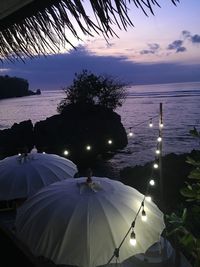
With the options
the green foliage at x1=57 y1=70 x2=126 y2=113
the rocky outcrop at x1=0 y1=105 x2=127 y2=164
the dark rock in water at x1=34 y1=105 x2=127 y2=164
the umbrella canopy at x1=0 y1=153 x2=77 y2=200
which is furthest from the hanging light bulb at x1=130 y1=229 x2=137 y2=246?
the green foliage at x1=57 y1=70 x2=126 y2=113

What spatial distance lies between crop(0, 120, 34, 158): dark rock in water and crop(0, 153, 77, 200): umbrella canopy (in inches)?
1033

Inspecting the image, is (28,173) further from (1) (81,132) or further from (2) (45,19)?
(1) (81,132)

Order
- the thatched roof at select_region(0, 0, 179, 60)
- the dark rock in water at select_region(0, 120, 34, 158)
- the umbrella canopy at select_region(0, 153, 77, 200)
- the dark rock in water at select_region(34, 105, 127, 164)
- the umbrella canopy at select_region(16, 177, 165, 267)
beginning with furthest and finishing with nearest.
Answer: the dark rock in water at select_region(0, 120, 34, 158) → the dark rock in water at select_region(34, 105, 127, 164) → the umbrella canopy at select_region(0, 153, 77, 200) → the umbrella canopy at select_region(16, 177, 165, 267) → the thatched roof at select_region(0, 0, 179, 60)

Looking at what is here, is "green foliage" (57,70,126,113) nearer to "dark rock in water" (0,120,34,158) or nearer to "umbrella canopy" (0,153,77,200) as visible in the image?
"dark rock in water" (0,120,34,158)

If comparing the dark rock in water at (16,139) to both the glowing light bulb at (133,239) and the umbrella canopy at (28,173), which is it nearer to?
the umbrella canopy at (28,173)

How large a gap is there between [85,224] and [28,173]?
4.52m

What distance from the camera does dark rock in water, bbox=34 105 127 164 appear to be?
3659 cm

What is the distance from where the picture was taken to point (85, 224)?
6895 mm

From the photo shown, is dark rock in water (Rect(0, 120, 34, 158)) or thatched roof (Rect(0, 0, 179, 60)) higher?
thatched roof (Rect(0, 0, 179, 60))

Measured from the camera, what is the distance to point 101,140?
127ft

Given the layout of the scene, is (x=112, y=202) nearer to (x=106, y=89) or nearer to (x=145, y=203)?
(x=145, y=203)

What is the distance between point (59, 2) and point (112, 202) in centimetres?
615

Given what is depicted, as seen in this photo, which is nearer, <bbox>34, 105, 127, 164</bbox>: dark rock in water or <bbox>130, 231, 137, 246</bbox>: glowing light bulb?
<bbox>130, 231, 137, 246</bbox>: glowing light bulb

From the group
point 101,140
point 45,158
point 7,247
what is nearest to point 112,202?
point 7,247
